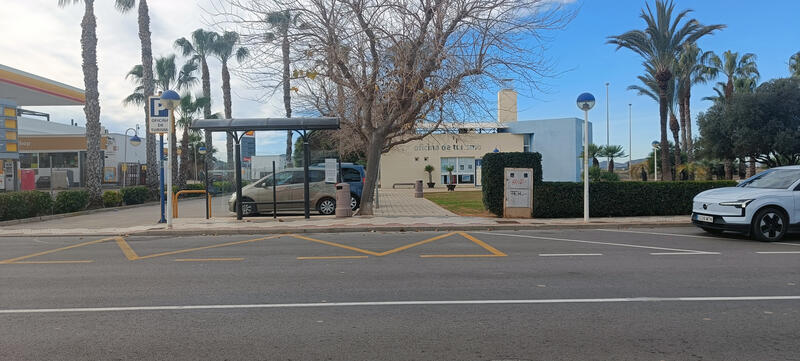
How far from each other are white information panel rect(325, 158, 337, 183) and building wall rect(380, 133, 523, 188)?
85.1 feet

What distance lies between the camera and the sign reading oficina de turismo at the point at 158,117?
1388cm

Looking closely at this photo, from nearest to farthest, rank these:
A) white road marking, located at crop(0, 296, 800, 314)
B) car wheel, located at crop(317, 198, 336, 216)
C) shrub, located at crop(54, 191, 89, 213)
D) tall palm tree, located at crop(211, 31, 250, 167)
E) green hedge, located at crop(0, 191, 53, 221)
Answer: white road marking, located at crop(0, 296, 800, 314) < green hedge, located at crop(0, 191, 53, 221) < car wheel, located at crop(317, 198, 336, 216) < shrub, located at crop(54, 191, 89, 213) < tall palm tree, located at crop(211, 31, 250, 167)

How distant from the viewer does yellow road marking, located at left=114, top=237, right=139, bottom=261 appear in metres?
9.09

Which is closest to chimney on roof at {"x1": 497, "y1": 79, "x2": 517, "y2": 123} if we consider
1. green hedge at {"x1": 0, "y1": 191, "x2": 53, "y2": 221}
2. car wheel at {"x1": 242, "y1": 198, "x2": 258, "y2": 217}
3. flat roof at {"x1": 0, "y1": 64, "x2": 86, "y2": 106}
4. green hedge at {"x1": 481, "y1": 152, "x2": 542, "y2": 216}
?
green hedge at {"x1": 481, "y1": 152, "x2": 542, "y2": 216}

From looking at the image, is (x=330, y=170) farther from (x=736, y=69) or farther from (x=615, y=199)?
(x=736, y=69)

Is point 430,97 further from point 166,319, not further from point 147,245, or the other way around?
point 166,319

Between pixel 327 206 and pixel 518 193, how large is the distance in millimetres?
6391

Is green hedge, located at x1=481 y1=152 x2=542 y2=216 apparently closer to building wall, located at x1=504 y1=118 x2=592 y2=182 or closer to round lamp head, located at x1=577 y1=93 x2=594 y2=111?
round lamp head, located at x1=577 y1=93 x2=594 y2=111

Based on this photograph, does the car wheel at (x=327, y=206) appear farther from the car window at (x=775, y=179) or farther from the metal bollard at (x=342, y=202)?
the car window at (x=775, y=179)

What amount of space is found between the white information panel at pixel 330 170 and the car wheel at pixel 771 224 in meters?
11.1

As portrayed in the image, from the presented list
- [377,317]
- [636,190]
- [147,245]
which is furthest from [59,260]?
[636,190]

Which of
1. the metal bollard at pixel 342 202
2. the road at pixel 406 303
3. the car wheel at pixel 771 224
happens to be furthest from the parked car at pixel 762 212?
the metal bollard at pixel 342 202

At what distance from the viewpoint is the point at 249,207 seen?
16422 millimetres

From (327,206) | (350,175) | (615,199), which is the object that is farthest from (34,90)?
(615,199)
